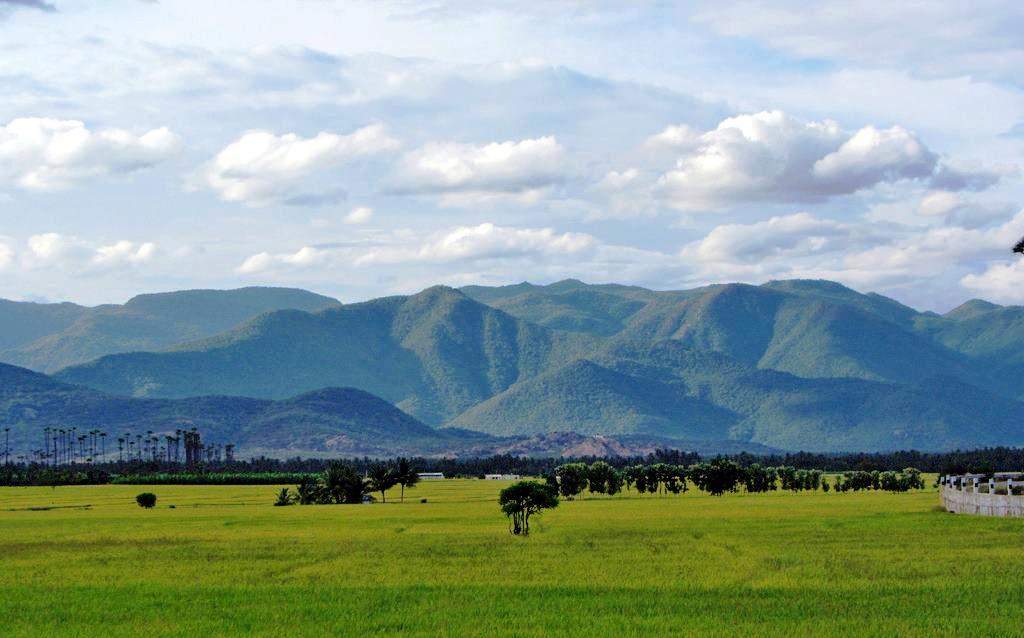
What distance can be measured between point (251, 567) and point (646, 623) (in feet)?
87.4

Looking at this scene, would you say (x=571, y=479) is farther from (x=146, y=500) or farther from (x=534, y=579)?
(x=534, y=579)

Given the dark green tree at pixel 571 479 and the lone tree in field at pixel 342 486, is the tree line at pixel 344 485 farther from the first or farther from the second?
the dark green tree at pixel 571 479

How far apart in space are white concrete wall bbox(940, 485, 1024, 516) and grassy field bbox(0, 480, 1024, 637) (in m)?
1.29

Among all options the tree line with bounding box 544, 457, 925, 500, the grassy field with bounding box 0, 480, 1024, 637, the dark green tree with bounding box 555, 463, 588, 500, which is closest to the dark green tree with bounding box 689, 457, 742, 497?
the tree line with bounding box 544, 457, 925, 500

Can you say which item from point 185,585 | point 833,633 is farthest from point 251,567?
point 833,633

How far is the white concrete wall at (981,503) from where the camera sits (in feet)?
250

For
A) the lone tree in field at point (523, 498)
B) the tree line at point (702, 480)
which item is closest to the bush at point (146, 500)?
the tree line at point (702, 480)

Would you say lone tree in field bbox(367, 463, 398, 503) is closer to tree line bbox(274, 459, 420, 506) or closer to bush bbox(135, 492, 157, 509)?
tree line bbox(274, 459, 420, 506)

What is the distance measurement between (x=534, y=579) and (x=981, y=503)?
39240 mm

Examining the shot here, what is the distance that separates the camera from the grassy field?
42.3 meters

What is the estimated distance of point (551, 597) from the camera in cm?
4859

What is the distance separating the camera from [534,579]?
54.6 metres

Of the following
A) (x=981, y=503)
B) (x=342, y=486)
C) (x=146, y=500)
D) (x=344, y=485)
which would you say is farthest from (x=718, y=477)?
(x=981, y=503)

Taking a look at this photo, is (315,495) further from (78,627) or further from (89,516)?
(78,627)
